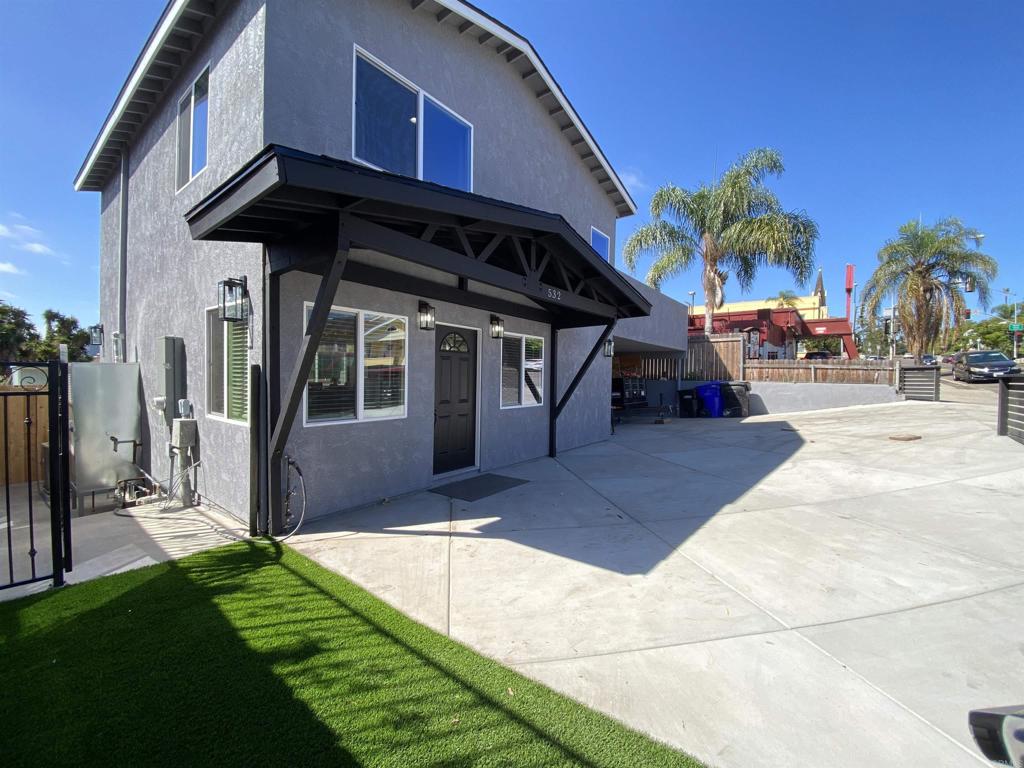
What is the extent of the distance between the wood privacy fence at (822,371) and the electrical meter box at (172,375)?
1659 cm

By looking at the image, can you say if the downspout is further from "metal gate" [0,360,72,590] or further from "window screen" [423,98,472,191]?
"window screen" [423,98,472,191]

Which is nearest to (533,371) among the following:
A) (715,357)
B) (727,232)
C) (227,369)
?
(227,369)

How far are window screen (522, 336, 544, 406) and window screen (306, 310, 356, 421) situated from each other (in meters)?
3.82

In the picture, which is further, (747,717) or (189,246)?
(189,246)

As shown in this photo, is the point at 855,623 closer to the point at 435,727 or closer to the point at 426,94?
the point at 435,727

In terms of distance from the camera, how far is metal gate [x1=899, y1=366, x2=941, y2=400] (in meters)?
14.6

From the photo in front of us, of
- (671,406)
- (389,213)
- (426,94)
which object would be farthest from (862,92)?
(389,213)

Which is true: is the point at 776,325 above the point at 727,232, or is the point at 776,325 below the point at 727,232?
below

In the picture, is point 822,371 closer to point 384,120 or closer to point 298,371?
point 384,120

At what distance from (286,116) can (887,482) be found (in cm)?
889

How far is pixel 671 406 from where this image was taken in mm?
Answer: 17125

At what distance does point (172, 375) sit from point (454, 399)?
12.8 ft

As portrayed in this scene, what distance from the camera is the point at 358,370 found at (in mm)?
5641

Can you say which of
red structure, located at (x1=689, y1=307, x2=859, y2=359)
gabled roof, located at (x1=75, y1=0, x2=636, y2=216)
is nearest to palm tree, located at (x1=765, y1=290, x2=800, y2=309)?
red structure, located at (x1=689, y1=307, x2=859, y2=359)
